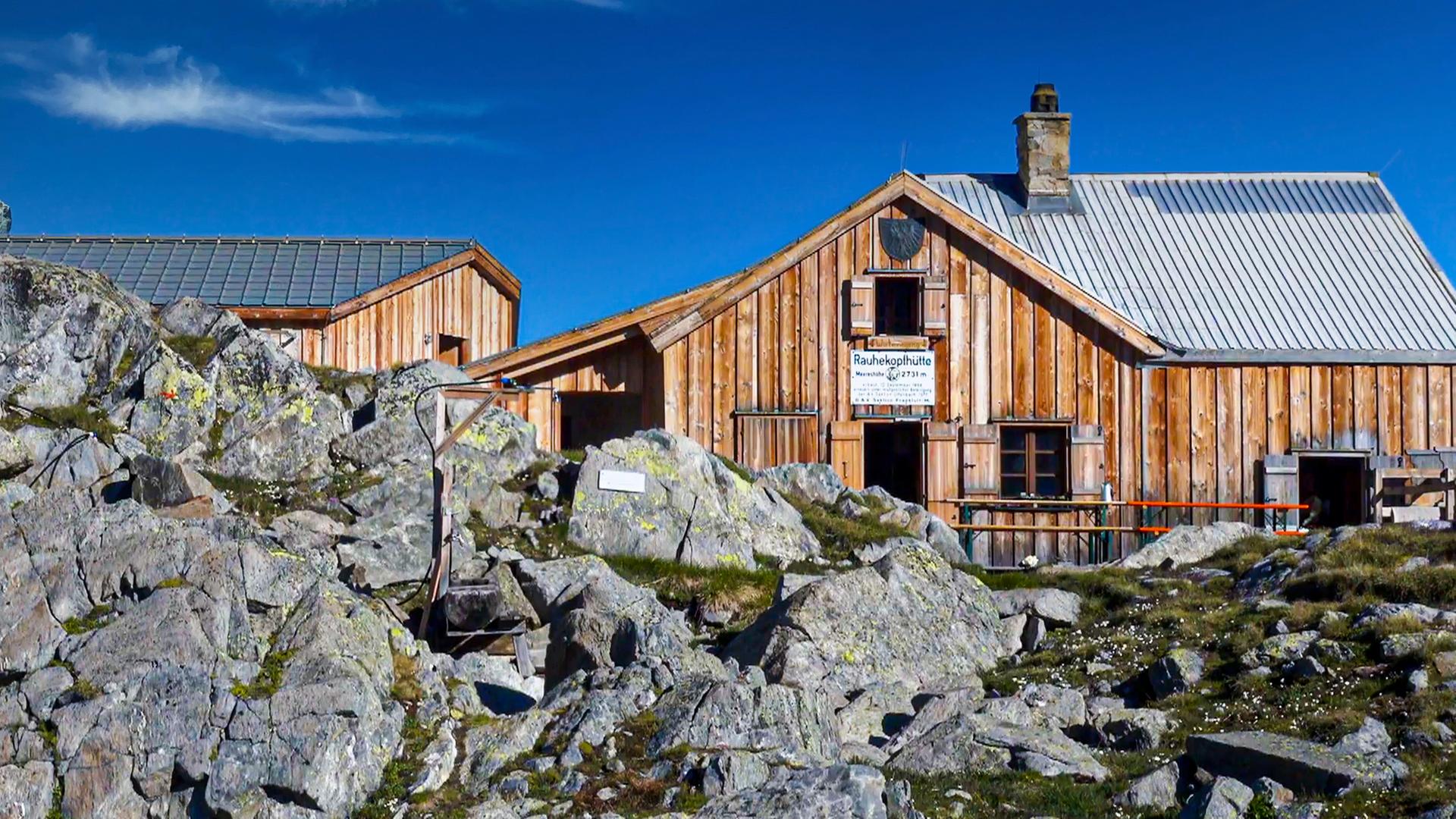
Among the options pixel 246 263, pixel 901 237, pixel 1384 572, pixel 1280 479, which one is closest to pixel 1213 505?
pixel 1280 479

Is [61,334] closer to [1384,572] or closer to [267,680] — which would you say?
[267,680]

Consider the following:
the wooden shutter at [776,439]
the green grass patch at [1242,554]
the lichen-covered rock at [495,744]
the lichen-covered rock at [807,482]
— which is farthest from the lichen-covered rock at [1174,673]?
the wooden shutter at [776,439]

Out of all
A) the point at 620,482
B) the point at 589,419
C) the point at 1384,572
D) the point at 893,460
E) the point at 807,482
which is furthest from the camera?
the point at 589,419

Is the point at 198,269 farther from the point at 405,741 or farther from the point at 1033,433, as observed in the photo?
the point at 405,741

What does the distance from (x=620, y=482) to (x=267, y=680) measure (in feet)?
23.0

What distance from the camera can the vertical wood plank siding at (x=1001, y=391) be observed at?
22.2 m

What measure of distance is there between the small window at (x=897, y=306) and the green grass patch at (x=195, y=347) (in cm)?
1025

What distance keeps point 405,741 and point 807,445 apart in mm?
11866

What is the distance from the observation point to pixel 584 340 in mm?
21938

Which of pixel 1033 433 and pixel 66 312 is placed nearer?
pixel 66 312

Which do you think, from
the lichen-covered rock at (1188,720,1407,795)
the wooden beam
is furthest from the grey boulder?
the wooden beam

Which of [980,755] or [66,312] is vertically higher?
[66,312]

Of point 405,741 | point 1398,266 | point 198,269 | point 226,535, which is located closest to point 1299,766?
point 405,741

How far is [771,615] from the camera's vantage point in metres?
14.8
